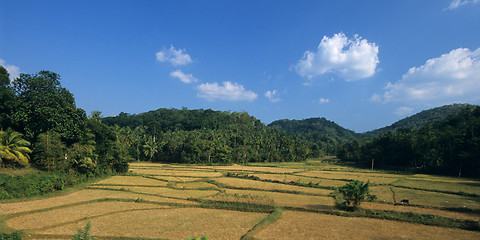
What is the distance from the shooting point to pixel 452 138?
126 feet

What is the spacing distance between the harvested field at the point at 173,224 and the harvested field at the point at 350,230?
179cm

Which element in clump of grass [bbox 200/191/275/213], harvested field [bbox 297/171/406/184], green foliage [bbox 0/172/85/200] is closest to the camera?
clump of grass [bbox 200/191/275/213]

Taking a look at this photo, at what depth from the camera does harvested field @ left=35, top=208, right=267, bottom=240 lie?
474 inches

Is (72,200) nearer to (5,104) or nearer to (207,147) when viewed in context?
(5,104)

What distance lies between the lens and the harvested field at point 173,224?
12047 mm

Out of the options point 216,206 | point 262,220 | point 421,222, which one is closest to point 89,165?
point 216,206

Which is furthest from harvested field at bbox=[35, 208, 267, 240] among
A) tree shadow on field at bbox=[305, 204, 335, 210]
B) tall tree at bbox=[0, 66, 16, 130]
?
tall tree at bbox=[0, 66, 16, 130]

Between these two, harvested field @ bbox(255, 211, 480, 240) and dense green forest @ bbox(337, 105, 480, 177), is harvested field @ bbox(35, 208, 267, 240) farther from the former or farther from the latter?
dense green forest @ bbox(337, 105, 480, 177)

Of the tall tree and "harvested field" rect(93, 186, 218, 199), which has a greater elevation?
the tall tree

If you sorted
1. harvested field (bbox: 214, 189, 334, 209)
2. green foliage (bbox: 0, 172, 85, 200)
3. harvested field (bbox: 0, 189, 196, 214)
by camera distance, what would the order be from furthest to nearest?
green foliage (bbox: 0, 172, 85, 200) < harvested field (bbox: 214, 189, 334, 209) < harvested field (bbox: 0, 189, 196, 214)

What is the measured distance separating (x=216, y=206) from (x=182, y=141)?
4701 centimetres

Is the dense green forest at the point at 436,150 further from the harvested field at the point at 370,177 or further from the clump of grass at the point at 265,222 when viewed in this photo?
the clump of grass at the point at 265,222

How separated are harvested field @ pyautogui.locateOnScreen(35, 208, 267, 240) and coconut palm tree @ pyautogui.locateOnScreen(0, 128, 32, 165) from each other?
12.8 meters

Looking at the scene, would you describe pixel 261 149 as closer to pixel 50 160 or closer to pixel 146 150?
pixel 146 150
